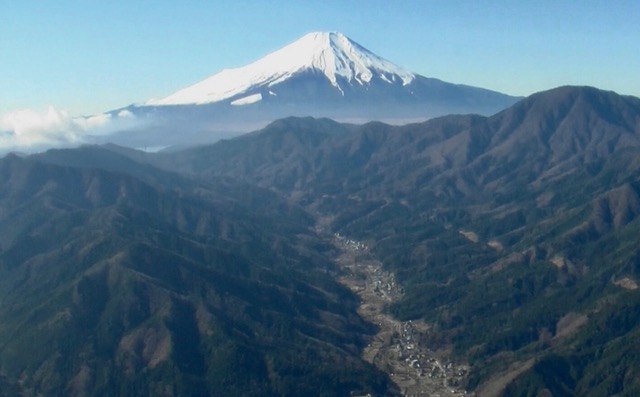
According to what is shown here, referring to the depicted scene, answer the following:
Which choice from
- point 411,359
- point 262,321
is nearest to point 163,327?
point 262,321

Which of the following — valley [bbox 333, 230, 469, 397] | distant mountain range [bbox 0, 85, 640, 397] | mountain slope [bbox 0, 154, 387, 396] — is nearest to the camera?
mountain slope [bbox 0, 154, 387, 396]

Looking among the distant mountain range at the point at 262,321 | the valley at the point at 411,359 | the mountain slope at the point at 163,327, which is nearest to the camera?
the mountain slope at the point at 163,327

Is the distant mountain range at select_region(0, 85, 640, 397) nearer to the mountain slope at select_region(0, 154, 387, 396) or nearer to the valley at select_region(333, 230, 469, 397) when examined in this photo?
the mountain slope at select_region(0, 154, 387, 396)

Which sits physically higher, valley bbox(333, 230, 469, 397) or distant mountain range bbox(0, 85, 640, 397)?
distant mountain range bbox(0, 85, 640, 397)

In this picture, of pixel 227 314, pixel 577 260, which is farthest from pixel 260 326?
pixel 577 260

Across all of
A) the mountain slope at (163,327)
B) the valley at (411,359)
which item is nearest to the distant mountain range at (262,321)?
the mountain slope at (163,327)

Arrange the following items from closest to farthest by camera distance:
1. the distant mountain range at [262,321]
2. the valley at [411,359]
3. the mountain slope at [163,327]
Result: the mountain slope at [163,327] < the distant mountain range at [262,321] < the valley at [411,359]

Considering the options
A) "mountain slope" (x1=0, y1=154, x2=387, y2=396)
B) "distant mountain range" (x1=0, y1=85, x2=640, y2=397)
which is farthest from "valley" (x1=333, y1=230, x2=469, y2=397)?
"mountain slope" (x1=0, y1=154, x2=387, y2=396)

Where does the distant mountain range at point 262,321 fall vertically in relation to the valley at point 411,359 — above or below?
above

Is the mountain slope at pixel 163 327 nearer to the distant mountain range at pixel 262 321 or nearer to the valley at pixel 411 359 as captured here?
the distant mountain range at pixel 262 321

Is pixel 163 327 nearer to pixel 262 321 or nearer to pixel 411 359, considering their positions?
pixel 262 321

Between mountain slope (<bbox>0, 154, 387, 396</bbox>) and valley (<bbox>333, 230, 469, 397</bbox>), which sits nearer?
mountain slope (<bbox>0, 154, 387, 396</bbox>)

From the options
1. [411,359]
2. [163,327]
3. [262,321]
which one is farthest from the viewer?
[262,321]
